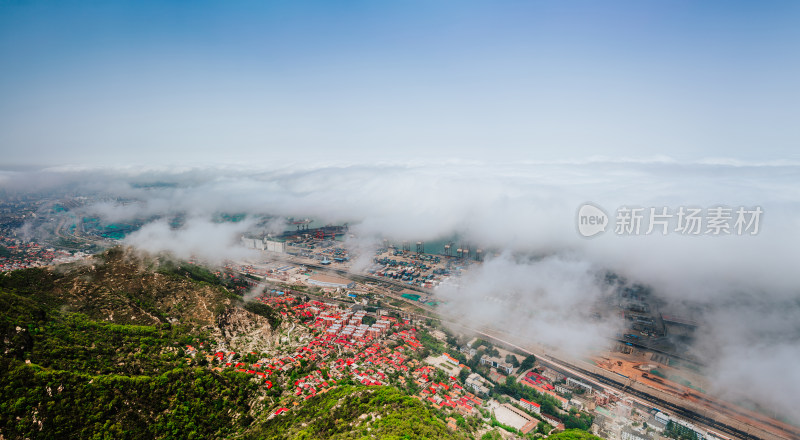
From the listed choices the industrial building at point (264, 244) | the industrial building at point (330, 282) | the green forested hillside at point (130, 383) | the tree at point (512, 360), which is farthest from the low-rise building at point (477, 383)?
the industrial building at point (264, 244)

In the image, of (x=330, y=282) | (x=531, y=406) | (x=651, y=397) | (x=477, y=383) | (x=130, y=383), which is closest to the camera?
(x=130, y=383)

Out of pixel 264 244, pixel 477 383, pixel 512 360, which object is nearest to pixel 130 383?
pixel 477 383

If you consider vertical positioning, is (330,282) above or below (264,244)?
below

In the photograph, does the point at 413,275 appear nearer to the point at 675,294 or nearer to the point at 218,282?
the point at 218,282

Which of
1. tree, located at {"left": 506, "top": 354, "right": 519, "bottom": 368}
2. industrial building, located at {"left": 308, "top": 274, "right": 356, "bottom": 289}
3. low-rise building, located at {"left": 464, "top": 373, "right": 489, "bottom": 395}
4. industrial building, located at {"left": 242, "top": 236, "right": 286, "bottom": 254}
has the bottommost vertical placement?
tree, located at {"left": 506, "top": 354, "right": 519, "bottom": 368}

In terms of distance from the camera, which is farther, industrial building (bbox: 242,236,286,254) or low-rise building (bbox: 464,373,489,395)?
industrial building (bbox: 242,236,286,254)

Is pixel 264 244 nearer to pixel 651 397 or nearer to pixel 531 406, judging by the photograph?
pixel 531 406

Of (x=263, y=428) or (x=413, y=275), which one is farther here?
(x=413, y=275)

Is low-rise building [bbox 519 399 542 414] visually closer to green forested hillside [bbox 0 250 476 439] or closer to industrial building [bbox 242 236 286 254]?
green forested hillside [bbox 0 250 476 439]

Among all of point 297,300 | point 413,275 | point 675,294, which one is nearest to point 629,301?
point 675,294

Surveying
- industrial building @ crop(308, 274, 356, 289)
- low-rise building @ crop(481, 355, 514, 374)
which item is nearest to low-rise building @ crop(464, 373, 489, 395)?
low-rise building @ crop(481, 355, 514, 374)

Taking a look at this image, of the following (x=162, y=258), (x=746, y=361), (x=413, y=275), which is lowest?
(x=413, y=275)
